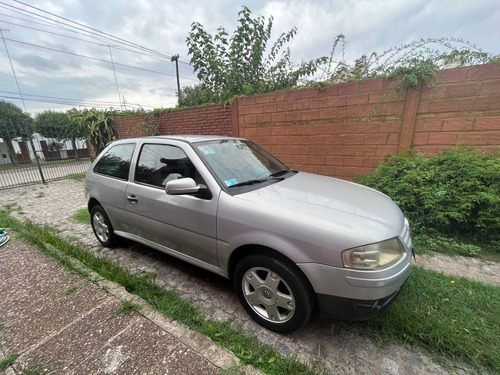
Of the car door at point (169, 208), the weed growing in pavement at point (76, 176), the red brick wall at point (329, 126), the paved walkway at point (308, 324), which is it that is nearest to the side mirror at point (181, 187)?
the car door at point (169, 208)

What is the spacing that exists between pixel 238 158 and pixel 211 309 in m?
1.56

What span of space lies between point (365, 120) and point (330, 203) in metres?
3.03

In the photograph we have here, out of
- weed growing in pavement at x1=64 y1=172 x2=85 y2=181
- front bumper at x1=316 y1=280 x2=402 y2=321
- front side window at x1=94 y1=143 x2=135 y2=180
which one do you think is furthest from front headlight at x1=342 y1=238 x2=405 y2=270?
weed growing in pavement at x1=64 y1=172 x2=85 y2=181

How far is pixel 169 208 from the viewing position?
2.20 metres

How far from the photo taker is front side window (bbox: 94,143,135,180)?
2778 mm

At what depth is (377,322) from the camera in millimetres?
1860

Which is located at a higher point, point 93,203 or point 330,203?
point 330,203

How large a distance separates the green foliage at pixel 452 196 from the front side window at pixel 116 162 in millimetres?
3921

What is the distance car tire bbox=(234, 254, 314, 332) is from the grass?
0.20 meters

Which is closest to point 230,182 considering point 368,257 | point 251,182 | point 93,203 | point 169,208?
point 251,182

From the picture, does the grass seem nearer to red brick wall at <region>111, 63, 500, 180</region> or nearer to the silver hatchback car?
the silver hatchback car

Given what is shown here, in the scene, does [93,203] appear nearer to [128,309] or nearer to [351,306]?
[128,309]

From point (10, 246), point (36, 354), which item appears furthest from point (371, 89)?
point (10, 246)

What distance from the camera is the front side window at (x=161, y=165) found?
2.22 meters
